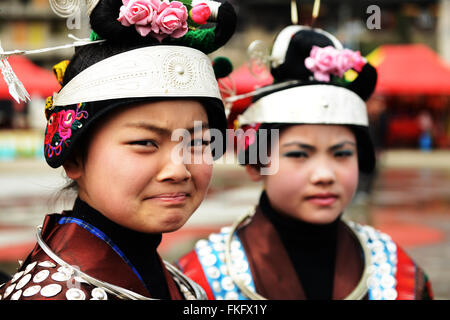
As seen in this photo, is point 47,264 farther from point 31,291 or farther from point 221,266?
point 221,266

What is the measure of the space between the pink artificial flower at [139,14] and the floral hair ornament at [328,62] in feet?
3.35

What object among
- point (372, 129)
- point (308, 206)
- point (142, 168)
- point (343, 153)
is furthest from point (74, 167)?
point (372, 129)

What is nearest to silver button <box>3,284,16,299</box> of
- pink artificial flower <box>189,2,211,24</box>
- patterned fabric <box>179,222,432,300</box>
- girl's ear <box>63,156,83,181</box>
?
girl's ear <box>63,156,83,181</box>

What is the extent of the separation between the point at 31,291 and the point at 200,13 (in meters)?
0.83

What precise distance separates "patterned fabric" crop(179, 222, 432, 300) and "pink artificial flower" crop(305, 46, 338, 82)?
0.68 meters

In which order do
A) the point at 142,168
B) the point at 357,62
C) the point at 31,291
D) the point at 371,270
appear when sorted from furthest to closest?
the point at 357,62, the point at 371,270, the point at 142,168, the point at 31,291

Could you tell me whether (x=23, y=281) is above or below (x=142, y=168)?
below

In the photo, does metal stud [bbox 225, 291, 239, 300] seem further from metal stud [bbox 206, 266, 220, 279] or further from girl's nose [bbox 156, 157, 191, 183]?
girl's nose [bbox 156, 157, 191, 183]

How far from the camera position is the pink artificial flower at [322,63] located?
2.29 metres

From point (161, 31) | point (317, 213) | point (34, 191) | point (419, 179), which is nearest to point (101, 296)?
point (161, 31)

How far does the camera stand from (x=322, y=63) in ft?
7.52

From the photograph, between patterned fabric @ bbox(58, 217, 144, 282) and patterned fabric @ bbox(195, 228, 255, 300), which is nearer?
patterned fabric @ bbox(58, 217, 144, 282)

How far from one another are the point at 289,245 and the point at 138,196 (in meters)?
1.05

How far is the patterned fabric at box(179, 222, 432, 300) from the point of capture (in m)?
2.20
